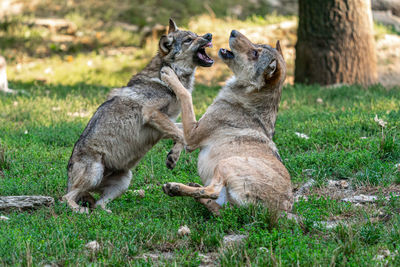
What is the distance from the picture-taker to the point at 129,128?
21.5 ft

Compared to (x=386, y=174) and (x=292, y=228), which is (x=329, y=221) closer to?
(x=292, y=228)

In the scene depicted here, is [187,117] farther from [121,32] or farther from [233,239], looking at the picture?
[121,32]

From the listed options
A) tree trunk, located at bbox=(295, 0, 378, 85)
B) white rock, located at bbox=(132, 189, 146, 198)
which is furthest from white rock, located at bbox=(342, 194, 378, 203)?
tree trunk, located at bbox=(295, 0, 378, 85)

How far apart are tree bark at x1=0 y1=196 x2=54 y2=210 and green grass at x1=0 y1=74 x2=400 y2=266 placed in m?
0.10

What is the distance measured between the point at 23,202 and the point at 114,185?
48.5 inches

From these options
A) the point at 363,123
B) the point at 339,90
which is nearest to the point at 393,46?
the point at 339,90

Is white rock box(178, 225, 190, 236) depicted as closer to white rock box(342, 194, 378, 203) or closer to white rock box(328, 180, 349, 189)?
white rock box(342, 194, 378, 203)

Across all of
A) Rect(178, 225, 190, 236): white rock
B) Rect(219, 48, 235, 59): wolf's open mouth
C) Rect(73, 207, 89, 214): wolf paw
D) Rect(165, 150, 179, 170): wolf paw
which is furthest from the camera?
Rect(165, 150, 179, 170): wolf paw

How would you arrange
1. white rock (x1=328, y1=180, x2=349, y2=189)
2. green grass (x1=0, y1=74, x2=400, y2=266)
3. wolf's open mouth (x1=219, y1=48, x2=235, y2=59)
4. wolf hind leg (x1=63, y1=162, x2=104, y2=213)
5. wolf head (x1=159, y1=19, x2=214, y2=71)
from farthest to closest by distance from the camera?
wolf head (x1=159, y1=19, x2=214, y2=71)
white rock (x1=328, y1=180, x2=349, y2=189)
wolf's open mouth (x1=219, y1=48, x2=235, y2=59)
wolf hind leg (x1=63, y1=162, x2=104, y2=213)
green grass (x1=0, y1=74, x2=400, y2=266)

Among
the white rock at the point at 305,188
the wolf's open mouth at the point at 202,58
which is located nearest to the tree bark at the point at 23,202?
the wolf's open mouth at the point at 202,58

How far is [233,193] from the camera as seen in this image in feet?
17.1

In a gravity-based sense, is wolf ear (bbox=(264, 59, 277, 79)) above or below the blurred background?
above

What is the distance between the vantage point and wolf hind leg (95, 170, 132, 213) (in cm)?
650

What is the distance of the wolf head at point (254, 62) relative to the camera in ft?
19.6
